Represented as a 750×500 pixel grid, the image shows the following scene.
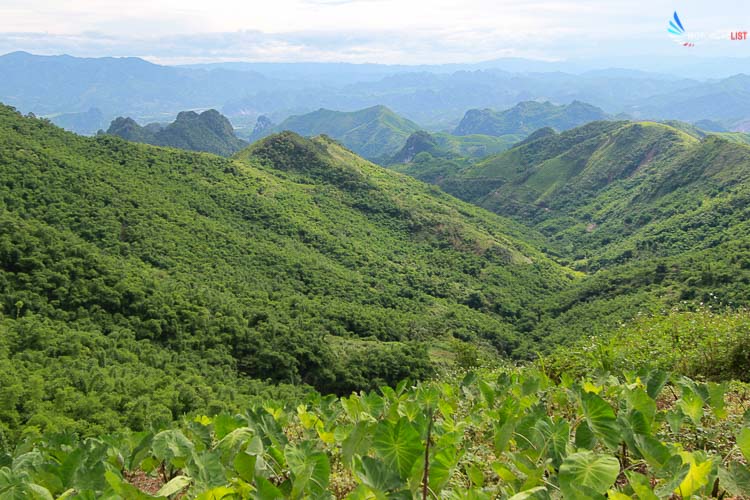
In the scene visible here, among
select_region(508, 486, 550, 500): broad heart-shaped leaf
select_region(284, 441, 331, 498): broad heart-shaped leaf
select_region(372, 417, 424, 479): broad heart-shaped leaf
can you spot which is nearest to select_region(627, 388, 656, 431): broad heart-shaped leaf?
select_region(508, 486, 550, 500): broad heart-shaped leaf

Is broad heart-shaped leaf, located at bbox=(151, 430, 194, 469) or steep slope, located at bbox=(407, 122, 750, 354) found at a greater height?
broad heart-shaped leaf, located at bbox=(151, 430, 194, 469)

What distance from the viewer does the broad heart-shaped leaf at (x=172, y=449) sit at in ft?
11.1

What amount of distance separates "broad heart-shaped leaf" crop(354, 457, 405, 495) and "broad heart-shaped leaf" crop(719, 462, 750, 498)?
1.82 m

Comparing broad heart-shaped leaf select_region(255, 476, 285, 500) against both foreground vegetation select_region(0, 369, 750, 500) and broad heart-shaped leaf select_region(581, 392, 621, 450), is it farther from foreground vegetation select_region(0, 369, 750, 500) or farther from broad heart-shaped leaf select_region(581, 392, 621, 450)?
broad heart-shaped leaf select_region(581, 392, 621, 450)

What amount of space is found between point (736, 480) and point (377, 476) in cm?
206

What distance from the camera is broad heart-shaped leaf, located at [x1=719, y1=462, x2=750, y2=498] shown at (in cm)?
265

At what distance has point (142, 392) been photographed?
23.7m

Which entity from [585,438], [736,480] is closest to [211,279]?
[585,438]

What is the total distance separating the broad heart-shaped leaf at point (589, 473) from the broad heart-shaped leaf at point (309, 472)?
4.32ft

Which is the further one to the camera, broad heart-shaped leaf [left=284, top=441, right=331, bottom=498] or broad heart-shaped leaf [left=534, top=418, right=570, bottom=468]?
broad heart-shaped leaf [left=534, top=418, right=570, bottom=468]

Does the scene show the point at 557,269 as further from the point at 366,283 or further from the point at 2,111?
the point at 2,111

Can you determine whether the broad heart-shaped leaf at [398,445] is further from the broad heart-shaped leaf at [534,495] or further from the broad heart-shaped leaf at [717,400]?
the broad heart-shaped leaf at [717,400]

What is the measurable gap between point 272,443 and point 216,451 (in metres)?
0.47

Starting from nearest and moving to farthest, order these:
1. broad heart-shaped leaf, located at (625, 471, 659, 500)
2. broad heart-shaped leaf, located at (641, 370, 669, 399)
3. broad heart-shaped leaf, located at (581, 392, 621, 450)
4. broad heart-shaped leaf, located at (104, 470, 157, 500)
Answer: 1. broad heart-shaped leaf, located at (625, 471, 659, 500)
2. broad heart-shaped leaf, located at (104, 470, 157, 500)
3. broad heart-shaped leaf, located at (581, 392, 621, 450)
4. broad heart-shaped leaf, located at (641, 370, 669, 399)
